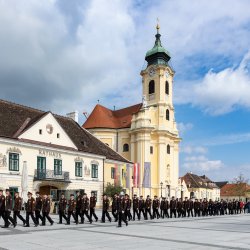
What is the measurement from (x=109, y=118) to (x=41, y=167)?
100 feet

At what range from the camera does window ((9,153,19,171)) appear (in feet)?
105

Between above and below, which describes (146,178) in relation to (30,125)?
below

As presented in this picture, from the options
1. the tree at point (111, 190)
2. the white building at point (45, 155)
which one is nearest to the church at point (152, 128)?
the tree at point (111, 190)

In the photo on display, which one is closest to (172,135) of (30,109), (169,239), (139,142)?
(139,142)

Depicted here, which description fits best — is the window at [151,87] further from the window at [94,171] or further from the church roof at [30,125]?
the window at [94,171]

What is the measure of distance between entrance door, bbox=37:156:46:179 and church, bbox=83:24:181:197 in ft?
75.4

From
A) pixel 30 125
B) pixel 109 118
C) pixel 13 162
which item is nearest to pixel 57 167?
pixel 30 125

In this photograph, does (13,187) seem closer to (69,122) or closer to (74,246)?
(69,122)

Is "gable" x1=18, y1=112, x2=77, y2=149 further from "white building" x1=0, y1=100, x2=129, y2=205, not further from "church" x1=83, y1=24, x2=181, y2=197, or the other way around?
"church" x1=83, y1=24, x2=181, y2=197

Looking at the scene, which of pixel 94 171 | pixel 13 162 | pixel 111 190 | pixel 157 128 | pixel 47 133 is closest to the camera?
pixel 13 162

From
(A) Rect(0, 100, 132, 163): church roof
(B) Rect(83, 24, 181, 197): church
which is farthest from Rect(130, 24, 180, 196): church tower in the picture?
(A) Rect(0, 100, 132, 163): church roof

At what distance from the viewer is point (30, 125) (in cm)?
Answer: 3403

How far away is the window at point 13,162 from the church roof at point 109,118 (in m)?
30.0

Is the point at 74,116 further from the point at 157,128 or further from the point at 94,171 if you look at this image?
the point at 157,128
